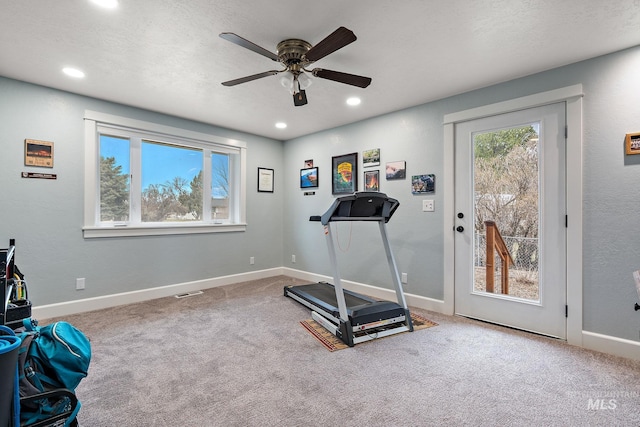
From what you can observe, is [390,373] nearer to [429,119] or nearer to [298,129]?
[429,119]

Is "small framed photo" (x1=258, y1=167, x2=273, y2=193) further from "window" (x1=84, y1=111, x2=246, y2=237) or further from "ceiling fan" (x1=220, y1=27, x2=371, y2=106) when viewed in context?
"ceiling fan" (x1=220, y1=27, x2=371, y2=106)

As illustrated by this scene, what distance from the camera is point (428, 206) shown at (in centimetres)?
342

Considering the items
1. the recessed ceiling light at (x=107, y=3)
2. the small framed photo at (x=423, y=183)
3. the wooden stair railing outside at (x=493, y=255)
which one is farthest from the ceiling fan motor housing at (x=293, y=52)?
the wooden stair railing outside at (x=493, y=255)

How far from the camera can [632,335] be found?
2.28 meters

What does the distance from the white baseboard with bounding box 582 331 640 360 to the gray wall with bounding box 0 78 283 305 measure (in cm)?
432

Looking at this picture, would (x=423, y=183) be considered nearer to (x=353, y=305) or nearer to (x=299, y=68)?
(x=353, y=305)

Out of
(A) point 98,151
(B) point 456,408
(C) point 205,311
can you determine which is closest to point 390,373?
(B) point 456,408

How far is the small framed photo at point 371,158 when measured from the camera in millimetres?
3909

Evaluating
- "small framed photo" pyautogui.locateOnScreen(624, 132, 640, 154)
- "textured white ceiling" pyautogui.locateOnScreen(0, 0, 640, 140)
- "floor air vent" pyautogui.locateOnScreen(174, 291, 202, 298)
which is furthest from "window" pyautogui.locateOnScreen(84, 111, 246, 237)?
"small framed photo" pyautogui.locateOnScreen(624, 132, 640, 154)

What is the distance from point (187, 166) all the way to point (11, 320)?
3.05 meters

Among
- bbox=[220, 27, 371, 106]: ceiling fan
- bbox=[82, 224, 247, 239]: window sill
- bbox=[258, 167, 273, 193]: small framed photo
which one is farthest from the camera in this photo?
bbox=[258, 167, 273, 193]: small framed photo

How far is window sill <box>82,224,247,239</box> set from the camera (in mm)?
3375

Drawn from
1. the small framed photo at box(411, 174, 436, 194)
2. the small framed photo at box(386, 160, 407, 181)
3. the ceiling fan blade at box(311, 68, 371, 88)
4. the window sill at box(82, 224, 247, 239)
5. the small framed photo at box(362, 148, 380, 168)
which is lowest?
the window sill at box(82, 224, 247, 239)

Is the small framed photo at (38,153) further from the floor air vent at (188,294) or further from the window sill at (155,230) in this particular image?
the floor air vent at (188,294)
